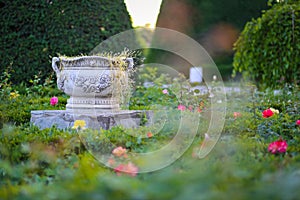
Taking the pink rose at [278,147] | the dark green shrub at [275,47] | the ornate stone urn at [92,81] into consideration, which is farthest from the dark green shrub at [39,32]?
the pink rose at [278,147]

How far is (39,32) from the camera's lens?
21.2 ft

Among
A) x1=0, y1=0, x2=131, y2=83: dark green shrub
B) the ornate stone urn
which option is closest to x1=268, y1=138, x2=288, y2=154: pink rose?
the ornate stone urn

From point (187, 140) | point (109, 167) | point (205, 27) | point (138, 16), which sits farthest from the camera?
point (205, 27)

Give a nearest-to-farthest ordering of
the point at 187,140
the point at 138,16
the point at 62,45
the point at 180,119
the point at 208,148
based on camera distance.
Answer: the point at 208,148
the point at 187,140
the point at 180,119
the point at 62,45
the point at 138,16

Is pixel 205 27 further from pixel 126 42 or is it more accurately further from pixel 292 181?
pixel 292 181

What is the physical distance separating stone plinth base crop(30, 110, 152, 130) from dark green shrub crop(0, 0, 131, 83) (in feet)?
7.82

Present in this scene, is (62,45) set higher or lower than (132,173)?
higher

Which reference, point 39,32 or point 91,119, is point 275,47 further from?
point 91,119

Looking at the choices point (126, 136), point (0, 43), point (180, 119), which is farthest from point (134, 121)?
point (0, 43)

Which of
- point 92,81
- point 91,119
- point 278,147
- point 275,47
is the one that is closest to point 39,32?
point 92,81

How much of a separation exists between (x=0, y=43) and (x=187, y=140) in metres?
4.44

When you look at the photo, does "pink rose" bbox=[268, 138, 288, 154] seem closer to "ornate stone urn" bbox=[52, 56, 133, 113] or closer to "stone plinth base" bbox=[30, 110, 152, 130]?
"stone plinth base" bbox=[30, 110, 152, 130]

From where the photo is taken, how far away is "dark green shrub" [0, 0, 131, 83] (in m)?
6.37

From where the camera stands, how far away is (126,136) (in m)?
3.04
